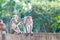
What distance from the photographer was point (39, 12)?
39.9 ft

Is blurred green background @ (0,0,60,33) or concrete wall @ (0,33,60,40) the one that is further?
blurred green background @ (0,0,60,33)

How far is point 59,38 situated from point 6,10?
9.10 m

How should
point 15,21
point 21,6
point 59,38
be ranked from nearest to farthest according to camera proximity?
point 59,38
point 15,21
point 21,6

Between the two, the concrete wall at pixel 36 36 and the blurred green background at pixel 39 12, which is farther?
the blurred green background at pixel 39 12

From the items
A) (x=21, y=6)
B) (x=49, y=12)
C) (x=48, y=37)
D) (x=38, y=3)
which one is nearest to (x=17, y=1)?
(x=21, y=6)

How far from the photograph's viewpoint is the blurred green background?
12078 millimetres

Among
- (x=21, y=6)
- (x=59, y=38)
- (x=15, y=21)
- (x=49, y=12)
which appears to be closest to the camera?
(x=59, y=38)

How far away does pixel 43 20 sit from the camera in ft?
40.9

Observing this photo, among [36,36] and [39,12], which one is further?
[39,12]

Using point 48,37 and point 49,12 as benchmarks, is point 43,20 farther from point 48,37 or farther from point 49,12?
point 48,37

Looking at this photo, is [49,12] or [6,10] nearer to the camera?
[49,12]

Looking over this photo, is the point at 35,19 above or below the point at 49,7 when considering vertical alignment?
below

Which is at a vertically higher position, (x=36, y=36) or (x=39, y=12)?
(x=36, y=36)

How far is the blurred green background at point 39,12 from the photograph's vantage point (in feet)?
39.6
